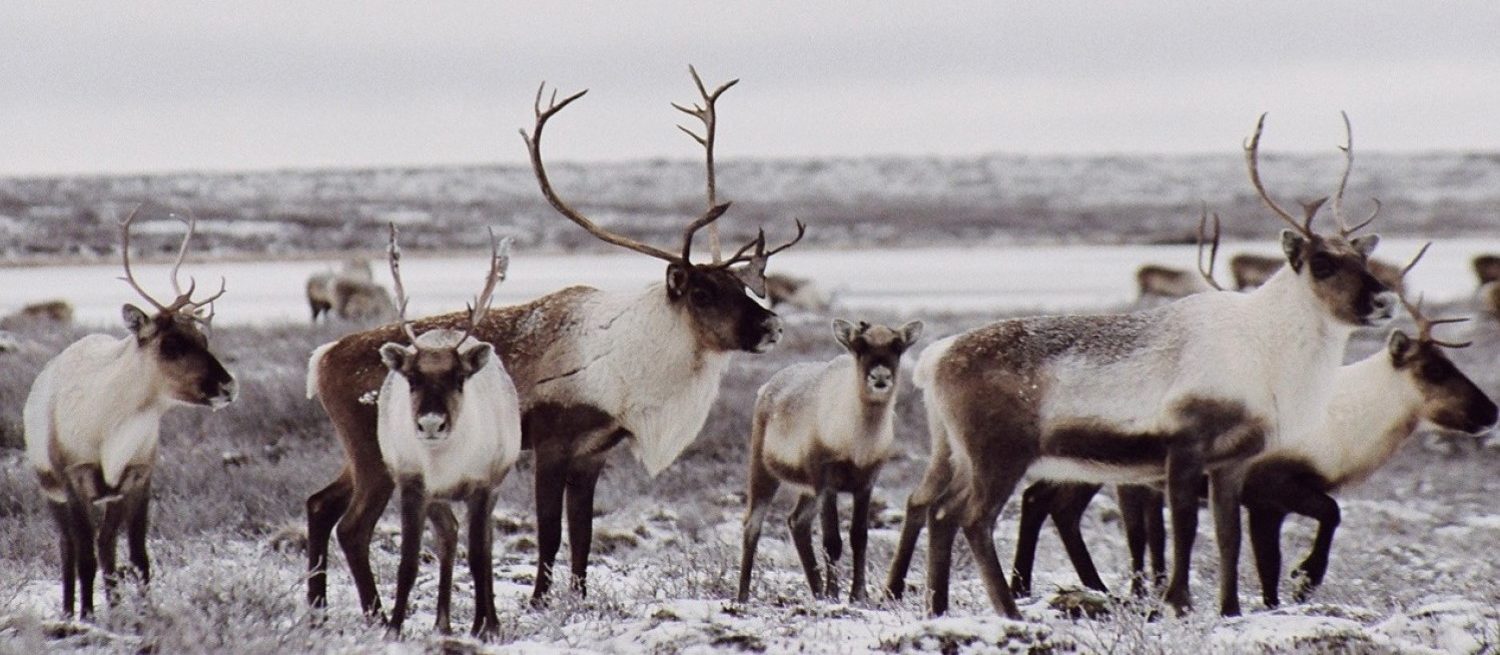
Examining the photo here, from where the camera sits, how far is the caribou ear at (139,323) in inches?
297

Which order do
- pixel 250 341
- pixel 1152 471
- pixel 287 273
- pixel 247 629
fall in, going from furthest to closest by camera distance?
1. pixel 287 273
2. pixel 250 341
3. pixel 1152 471
4. pixel 247 629

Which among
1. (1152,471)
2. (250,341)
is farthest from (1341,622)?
(250,341)

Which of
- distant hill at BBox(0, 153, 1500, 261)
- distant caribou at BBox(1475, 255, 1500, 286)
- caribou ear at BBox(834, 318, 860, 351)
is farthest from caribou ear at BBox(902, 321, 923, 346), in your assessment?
distant hill at BBox(0, 153, 1500, 261)

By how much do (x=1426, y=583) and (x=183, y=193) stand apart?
65090 millimetres

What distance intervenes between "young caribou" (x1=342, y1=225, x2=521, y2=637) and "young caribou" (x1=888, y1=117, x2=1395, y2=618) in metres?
1.79

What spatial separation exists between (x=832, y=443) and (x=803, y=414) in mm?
267

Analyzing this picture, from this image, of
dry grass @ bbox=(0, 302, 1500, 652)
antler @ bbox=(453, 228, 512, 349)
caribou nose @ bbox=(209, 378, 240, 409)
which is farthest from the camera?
caribou nose @ bbox=(209, 378, 240, 409)

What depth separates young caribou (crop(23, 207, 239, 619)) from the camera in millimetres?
7211

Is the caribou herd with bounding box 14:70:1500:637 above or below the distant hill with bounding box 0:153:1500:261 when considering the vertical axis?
above

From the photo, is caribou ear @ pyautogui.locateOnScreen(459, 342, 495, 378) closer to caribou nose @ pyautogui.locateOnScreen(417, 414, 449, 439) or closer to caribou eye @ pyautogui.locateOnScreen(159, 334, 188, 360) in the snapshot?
caribou nose @ pyautogui.locateOnScreen(417, 414, 449, 439)

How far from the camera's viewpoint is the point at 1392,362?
28.9ft

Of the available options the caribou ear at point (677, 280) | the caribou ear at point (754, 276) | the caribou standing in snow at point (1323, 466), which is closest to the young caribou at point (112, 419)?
the caribou ear at point (677, 280)

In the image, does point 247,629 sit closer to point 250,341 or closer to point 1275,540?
point 1275,540

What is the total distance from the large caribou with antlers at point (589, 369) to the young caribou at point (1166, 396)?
4.02ft
